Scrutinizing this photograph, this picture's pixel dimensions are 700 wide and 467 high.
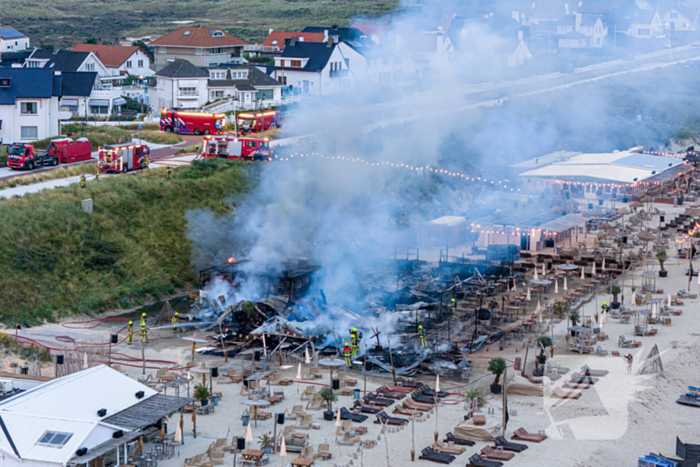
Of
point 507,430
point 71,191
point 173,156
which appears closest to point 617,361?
point 507,430

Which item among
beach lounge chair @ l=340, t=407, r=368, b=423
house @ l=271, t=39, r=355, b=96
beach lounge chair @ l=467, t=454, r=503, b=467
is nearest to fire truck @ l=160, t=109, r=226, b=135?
house @ l=271, t=39, r=355, b=96

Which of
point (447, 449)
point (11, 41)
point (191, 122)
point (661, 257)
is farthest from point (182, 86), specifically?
point (447, 449)

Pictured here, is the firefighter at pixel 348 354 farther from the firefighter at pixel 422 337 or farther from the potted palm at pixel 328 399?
the potted palm at pixel 328 399

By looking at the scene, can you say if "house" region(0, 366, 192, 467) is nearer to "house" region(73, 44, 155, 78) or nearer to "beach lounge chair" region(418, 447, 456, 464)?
"beach lounge chair" region(418, 447, 456, 464)

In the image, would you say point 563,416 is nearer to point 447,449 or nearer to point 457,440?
point 457,440

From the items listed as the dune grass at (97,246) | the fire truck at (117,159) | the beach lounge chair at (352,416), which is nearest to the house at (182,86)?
the fire truck at (117,159)

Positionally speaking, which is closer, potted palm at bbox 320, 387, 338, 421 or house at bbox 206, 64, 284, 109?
potted palm at bbox 320, 387, 338, 421
